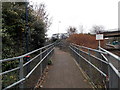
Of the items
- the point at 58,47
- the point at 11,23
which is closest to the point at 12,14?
the point at 11,23

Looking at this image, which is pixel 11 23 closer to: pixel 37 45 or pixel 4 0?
pixel 4 0

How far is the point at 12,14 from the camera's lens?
8.27 m

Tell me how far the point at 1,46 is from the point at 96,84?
438 cm

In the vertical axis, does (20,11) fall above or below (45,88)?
above

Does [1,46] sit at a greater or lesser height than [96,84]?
greater

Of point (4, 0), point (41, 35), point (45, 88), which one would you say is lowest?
point (45, 88)

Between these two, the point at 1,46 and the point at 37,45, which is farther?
the point at 37,45

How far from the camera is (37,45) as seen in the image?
1302 cm

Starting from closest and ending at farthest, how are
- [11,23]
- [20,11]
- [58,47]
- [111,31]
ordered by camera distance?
1. [11,23]
2. [20,11]
3. [58,47]
4. [111,31]

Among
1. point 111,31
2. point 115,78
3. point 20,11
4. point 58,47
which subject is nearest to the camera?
point 115,78

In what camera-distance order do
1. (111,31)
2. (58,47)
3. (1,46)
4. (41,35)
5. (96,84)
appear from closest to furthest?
(96,84) < (1,46) < (41,35) < (58,47) < (111,31)

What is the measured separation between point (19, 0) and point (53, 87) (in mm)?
6715

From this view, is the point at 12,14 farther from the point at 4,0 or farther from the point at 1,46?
the point at 1,46

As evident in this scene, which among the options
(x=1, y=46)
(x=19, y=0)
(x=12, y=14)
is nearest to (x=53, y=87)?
(x=1, y=46)
